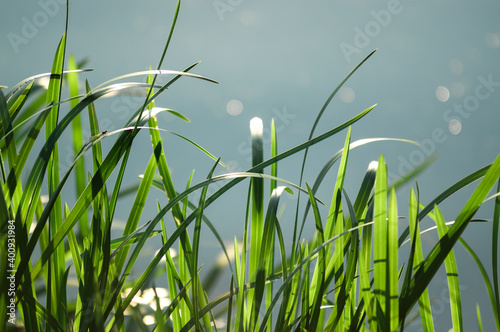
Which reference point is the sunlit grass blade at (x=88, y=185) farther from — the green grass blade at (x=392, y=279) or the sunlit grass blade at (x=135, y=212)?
the green grass blade at (x=392, y=279)

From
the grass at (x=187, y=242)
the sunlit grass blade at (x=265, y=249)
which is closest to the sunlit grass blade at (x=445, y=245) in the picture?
the grass at (x=187, y=242)

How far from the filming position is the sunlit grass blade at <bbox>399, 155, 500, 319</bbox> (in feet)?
0.82

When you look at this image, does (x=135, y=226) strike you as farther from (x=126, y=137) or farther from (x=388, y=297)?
(x=388, y=297)

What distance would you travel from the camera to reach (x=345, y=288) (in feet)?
0.98

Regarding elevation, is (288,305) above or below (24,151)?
below

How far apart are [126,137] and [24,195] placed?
87mm

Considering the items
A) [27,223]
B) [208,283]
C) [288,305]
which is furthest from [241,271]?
[208,283]

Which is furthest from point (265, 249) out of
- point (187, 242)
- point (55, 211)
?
point (55, 211)

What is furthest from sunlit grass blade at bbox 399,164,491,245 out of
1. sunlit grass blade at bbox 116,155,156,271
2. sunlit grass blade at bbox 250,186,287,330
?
sunlit grass blade at bbox 116,155,156,271

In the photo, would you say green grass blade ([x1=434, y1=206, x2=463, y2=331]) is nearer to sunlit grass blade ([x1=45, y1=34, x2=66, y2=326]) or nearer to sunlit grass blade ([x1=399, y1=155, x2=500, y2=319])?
sunlit grass blade ([x1=399, y1=155, x2=500, y2=319])

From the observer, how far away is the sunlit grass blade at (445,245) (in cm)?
25

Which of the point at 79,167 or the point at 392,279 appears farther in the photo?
the point at 79,167

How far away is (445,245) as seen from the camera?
25cm

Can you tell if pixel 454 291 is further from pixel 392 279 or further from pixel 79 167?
pixel 79 167
